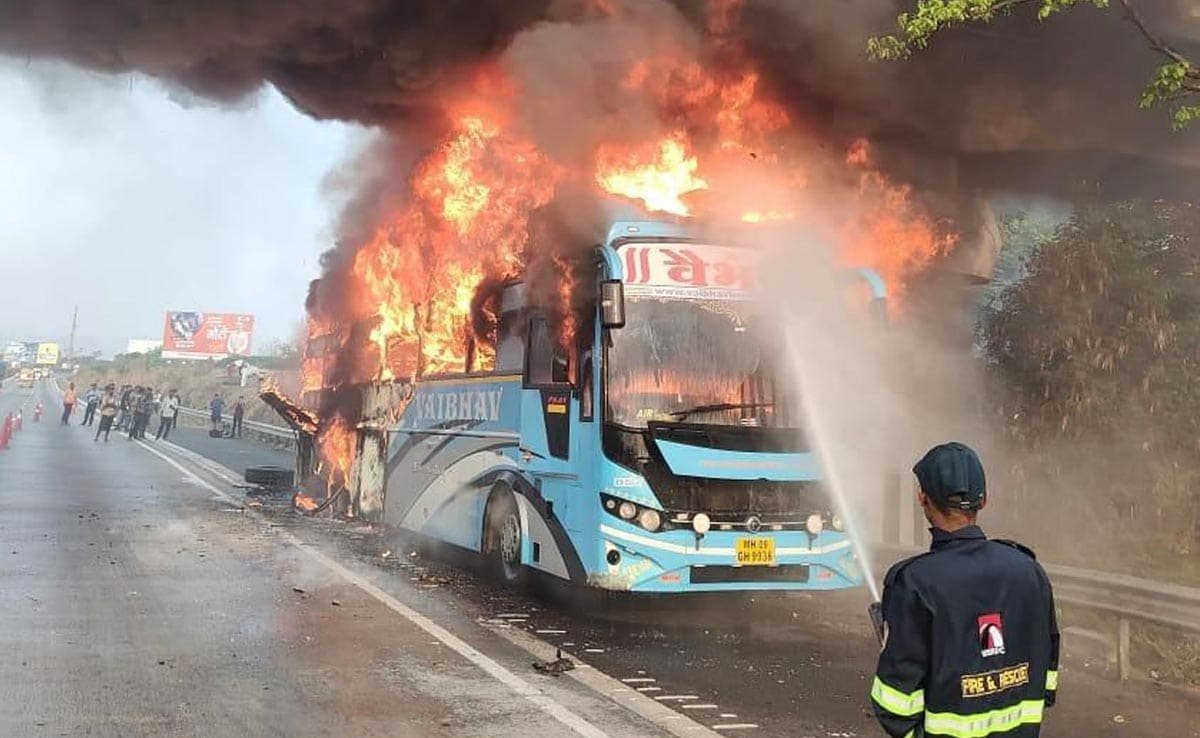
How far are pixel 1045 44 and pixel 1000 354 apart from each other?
3.26 meters

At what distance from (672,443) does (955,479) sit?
452cm

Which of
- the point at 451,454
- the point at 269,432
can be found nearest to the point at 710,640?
the point at 451,454

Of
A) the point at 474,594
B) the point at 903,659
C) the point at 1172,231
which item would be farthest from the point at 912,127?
the point at 903,659

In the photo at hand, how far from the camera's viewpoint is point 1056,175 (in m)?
9.59

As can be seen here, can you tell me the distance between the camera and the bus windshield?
271 inches

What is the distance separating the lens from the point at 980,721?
2.20 metres

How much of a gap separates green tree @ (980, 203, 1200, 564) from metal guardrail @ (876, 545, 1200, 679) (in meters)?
3.08

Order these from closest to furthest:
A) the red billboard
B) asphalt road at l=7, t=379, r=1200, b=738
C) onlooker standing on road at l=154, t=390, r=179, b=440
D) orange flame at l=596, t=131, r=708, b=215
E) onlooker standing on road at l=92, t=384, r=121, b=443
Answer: asphalt road at l=7, t=379, r=1200, b=738 → orange flame at l=596, t=131, r=708, b=215 → onlooker standing on road at l=92, t=384, r=121, b=443 → onlooker standing on road at l=154, t=390, r=179, b=440 → the red billboard

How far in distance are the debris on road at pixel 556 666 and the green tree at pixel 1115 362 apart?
605 cm

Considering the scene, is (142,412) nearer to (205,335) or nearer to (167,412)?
(167,412)

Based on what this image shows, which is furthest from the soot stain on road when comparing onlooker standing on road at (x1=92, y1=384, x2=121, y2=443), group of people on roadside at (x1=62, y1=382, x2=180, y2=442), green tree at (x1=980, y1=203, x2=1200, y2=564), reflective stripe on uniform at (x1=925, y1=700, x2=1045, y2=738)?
group of people on roadside at (x1=62, y1=382, x2=180, y2=442)

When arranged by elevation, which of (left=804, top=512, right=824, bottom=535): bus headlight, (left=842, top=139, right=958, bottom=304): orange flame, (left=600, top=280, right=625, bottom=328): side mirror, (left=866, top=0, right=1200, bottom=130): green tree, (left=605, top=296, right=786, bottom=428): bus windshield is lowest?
(left=804, top=512, right=824, bottom=535): bus headlight

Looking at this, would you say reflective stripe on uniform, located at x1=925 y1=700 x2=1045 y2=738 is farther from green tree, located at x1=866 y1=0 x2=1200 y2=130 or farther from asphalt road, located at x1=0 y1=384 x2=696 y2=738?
green tree, located at x1=866 y1=0 x2=1200 y2=130

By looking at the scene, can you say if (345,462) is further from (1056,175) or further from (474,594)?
(1056,175)
